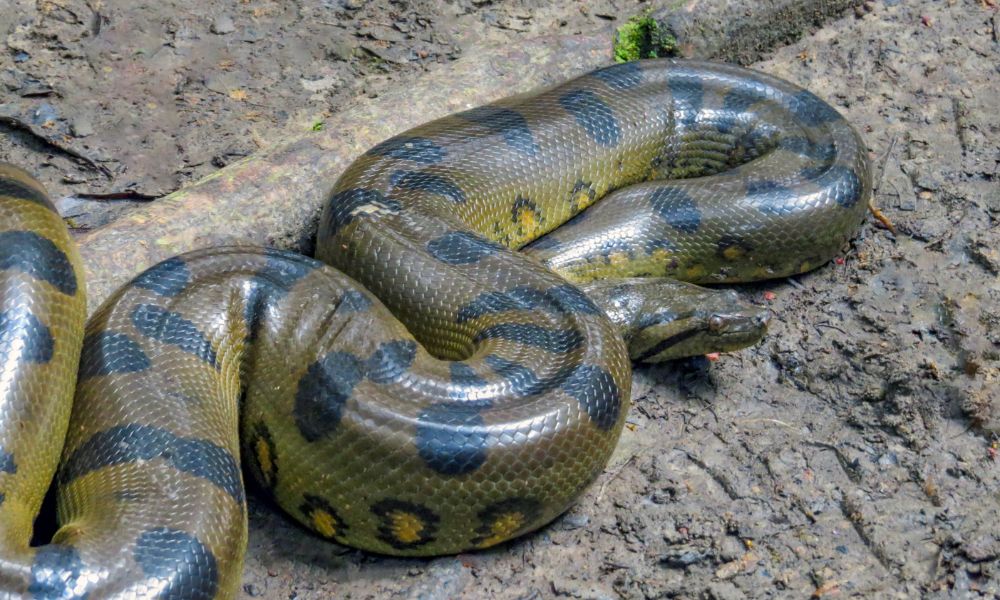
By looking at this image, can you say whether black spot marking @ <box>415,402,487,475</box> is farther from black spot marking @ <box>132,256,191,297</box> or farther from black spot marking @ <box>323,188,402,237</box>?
black spot marking @ <box>323,188,402,237</box>

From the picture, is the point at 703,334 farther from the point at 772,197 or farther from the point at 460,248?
the point at 460,248

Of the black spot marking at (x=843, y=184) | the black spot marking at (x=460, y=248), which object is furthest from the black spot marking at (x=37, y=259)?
the black spot marking at (x=843, y=184)

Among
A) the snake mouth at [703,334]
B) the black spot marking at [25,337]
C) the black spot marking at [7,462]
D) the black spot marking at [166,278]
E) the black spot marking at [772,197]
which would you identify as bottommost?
the snake mouth at [703,334]

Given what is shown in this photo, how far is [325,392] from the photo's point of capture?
507cm

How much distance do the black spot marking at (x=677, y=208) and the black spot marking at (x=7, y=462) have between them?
4393 mm

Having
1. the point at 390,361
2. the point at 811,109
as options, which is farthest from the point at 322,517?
the point at 811,109

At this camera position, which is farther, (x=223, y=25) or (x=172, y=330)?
(x=223, y=25)

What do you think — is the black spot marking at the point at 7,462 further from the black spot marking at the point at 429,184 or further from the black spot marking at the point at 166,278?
the black spot marking at the point at 429,184

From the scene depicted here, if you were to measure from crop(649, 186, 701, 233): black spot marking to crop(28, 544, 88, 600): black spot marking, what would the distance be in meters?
4.42

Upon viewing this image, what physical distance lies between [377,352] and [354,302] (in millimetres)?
428

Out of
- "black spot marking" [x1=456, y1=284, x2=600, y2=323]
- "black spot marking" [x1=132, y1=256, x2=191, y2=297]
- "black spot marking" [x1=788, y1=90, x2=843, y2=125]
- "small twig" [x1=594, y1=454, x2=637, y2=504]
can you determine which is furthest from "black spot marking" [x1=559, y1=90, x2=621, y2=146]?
"black spot marking" [x1=132, y1=256, x2=191, y2=297]

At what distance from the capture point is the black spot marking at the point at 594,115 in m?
7.30

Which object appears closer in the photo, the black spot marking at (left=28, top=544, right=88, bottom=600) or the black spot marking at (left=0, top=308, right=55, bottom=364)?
the black spot marking at (left=28, top=544, right=88, bottom=600)

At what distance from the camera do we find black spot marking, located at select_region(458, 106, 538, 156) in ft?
23.1
